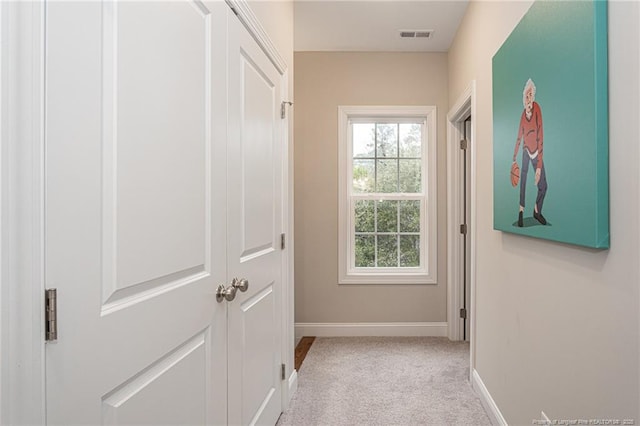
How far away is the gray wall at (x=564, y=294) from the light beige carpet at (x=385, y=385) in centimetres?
26

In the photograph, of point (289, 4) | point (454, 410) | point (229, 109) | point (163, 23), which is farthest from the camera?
point (289, 4)

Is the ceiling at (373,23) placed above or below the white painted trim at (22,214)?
above

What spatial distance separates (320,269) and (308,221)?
45 cm

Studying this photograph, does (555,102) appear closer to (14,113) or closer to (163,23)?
(163,23)

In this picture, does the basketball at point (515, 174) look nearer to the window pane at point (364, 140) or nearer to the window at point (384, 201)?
the window at point (384, 201)

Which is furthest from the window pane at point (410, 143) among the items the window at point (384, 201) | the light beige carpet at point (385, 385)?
the light beige carpet at point (385, 385)

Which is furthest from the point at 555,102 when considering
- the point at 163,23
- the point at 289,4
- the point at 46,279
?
the point at 289,4

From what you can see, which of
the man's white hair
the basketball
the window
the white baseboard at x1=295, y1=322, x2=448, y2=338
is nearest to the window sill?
the window

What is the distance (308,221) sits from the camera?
3730 millimetres

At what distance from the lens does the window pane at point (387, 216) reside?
379 centimetres

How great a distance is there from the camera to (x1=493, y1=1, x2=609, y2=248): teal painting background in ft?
3.87

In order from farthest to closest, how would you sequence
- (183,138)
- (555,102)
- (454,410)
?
(454,410) < (555,102) < (183,138)

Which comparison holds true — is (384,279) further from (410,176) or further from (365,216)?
(410,176)

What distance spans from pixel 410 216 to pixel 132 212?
121 inches
